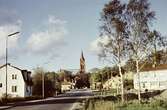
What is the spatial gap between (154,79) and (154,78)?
0.30m

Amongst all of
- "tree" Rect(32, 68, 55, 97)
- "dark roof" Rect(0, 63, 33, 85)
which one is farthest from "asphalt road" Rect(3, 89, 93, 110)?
"tree" Rect(32, 68, 55, 97)

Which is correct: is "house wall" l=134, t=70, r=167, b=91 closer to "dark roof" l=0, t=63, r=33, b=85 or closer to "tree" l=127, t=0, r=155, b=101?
"dark roof" l=0, t=63, r=33, b=85

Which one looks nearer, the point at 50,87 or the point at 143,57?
the point at 143,57

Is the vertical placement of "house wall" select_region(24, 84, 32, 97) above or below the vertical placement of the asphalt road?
above

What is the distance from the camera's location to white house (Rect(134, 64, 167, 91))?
98.8m

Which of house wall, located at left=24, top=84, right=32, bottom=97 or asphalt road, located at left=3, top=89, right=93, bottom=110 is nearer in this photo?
asphalt road, located at left=3, top=89, right=93, bottom=110

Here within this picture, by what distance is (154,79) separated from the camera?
333ft

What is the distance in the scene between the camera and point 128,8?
46688mm

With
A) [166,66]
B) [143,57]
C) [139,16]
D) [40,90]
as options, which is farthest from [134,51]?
[166,66]

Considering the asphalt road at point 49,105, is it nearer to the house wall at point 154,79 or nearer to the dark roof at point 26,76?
the dark roof at point 26,76

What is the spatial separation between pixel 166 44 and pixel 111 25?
24.1ft

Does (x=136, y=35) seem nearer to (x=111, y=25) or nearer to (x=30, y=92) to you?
(x=111, y=25)

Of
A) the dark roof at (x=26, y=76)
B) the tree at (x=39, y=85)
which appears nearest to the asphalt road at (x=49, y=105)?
the dark roof at (x=26, y=76)

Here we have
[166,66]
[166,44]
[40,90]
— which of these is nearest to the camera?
[166,44]
